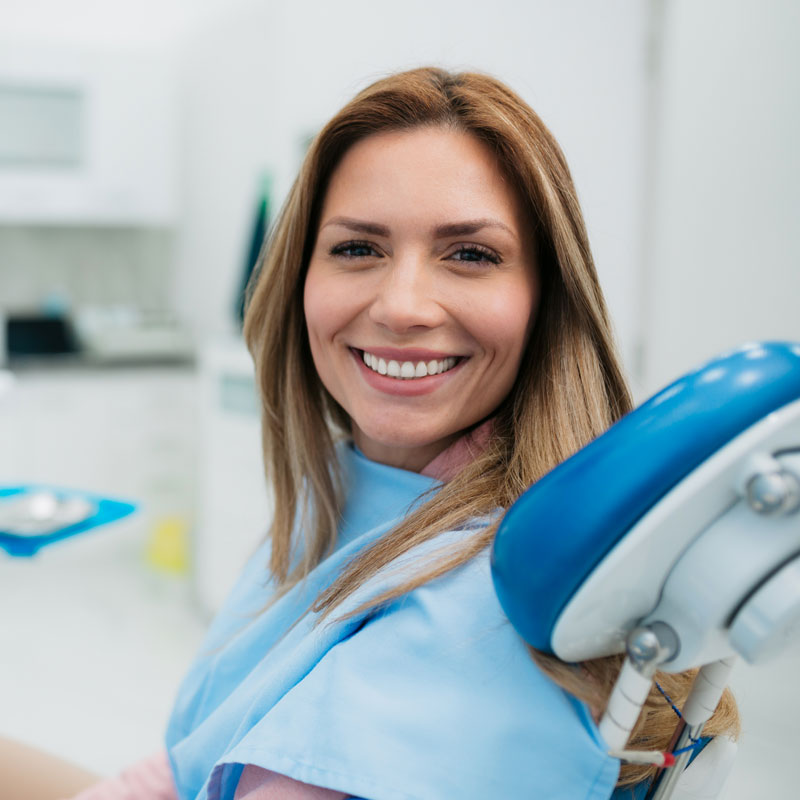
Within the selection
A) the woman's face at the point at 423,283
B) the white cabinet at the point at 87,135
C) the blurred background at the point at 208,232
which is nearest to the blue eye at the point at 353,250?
the woman's face at the point at 423,283

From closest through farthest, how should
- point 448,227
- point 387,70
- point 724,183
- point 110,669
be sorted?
point 448,227 → point 387,70 → point 724,183 → point 110,669

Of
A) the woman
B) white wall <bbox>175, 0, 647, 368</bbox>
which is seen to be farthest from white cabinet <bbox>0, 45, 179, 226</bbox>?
the woman

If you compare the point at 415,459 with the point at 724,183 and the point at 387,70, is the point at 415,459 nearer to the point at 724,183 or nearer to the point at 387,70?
the point at 387,70

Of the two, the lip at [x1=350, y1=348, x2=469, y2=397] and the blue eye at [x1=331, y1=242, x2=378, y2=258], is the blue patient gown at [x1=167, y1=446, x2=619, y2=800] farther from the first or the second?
the blue eye at [x1=331, y1=242, x2=378, y2=258]

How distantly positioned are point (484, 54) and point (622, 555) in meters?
1.99

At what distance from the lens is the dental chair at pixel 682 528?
0.43 metres

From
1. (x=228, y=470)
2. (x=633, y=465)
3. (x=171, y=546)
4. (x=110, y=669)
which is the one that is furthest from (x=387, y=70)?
(x=171, y=546)

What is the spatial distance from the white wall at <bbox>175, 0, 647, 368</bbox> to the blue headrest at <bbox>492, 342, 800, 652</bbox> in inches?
30.0

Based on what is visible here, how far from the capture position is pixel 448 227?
0.77m

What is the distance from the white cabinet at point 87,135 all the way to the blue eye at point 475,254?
9.61 ft

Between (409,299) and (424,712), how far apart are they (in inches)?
14.2

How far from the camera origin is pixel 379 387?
0.84m

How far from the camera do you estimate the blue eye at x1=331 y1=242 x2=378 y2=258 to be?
2.75 feet

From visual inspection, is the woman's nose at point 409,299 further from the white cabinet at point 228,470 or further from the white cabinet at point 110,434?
the white cabinet at point 110,434
